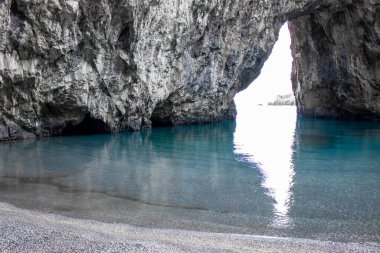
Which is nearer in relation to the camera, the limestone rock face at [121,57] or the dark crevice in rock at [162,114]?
the limestone rock face at [121,57]

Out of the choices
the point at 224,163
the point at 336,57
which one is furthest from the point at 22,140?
the point at 336,57

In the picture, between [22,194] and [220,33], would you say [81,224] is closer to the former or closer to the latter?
[22,194]

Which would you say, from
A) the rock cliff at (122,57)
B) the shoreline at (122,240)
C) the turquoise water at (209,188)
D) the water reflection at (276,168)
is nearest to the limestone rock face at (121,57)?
the rock cliff at (122,57)

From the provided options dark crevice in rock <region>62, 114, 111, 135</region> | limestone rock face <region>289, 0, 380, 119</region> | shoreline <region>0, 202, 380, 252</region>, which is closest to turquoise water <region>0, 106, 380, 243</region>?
shoreline <region>0, 202, 380, 252</region>

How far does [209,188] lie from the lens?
9.40 meters

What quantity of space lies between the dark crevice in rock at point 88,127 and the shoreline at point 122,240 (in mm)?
17459

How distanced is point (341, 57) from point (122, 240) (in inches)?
1451

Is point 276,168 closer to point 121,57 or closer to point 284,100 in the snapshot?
point 121,57

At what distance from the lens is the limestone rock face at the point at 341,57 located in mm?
34281

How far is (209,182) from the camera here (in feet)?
33.0

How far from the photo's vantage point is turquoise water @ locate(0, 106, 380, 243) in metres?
6.86

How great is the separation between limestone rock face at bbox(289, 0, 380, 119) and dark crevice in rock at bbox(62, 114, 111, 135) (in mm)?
22598

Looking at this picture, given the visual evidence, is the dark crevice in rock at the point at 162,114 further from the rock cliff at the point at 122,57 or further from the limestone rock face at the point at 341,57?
the limestone rock face at the point at 341,57

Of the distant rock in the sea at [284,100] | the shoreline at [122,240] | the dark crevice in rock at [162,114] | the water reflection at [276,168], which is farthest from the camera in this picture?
the distant rock in the sea at [284,100]
